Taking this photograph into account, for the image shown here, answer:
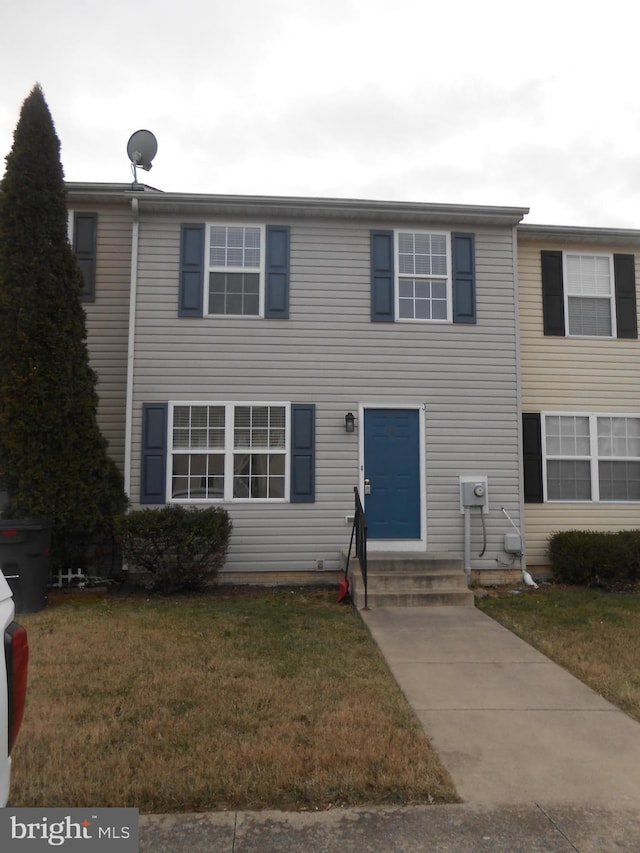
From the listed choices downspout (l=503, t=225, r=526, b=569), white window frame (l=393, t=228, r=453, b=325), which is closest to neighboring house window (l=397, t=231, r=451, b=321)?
white window frame (l=393, t=228, r=453, b=325)

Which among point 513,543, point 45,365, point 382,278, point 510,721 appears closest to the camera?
point 510,721

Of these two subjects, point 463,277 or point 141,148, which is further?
point 141,148

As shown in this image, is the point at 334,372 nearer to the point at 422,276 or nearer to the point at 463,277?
the point at 422,276

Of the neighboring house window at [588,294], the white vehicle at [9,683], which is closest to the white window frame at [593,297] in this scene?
the neighboring house window at [588,294]

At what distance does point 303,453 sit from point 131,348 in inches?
112

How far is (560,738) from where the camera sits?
13.1 ft

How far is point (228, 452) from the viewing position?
900 centimetres

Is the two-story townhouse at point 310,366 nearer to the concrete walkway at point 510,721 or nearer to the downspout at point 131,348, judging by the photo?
the downspout at point 131,348

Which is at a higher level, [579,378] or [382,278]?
[382,278]

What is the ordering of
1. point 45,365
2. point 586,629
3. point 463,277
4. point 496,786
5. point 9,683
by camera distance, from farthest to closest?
point 463,277 → point 45,365 → point 586,629 → point 496,786 → point 9,683

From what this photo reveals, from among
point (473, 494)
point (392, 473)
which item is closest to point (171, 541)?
point (392, 473)

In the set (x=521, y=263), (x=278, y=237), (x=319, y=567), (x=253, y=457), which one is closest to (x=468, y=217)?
(x=521, y=263)

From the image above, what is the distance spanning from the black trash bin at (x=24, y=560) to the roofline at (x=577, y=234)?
8115mm

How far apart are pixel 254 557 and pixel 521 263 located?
6.15 metres
